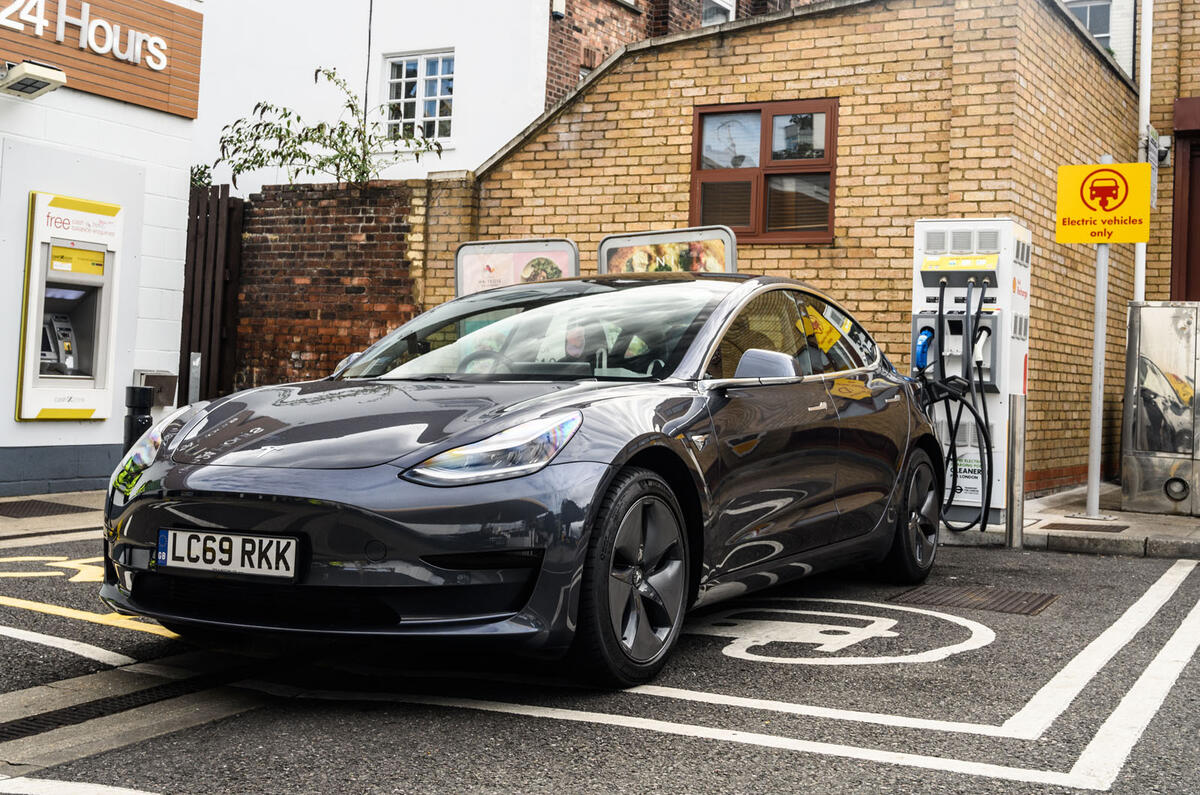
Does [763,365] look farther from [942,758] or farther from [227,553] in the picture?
[227,553]

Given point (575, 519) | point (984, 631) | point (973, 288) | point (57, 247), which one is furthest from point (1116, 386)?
point (575, 519)

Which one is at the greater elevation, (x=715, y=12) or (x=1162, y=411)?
(x=715, y=12)

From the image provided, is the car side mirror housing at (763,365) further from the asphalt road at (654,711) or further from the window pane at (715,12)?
the window pane at (715,12)

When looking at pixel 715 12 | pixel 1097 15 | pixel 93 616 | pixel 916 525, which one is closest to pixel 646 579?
pixel 93 616

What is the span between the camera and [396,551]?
12.4 ft

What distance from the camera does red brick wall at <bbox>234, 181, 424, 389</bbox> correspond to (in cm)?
1266

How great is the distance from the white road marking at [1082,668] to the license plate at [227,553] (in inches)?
87.7

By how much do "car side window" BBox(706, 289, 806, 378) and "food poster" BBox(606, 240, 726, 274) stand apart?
3.96 metres

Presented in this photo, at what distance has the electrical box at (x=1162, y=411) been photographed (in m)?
10.5

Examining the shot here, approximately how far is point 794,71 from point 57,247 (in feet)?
20.8

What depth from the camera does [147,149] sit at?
1148cm

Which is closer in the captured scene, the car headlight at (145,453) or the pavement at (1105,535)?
the car headlight at (145,453)

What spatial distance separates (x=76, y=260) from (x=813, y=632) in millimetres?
7893

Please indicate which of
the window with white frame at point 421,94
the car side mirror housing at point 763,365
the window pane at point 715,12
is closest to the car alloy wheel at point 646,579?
the car side mirror housing at point 763,365
